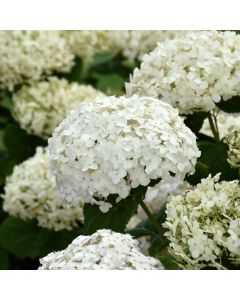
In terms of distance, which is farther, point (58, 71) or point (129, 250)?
point (58, 71)

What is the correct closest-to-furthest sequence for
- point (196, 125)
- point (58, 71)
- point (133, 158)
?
1. point (133, 158)
2. point (196, 125)
3. point (58, 71)

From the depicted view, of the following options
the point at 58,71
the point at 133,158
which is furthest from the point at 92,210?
the point at 58,71

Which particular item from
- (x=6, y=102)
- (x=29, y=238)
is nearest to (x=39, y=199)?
(x=29, y=238)

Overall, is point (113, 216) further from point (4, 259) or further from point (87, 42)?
point (87, 42)

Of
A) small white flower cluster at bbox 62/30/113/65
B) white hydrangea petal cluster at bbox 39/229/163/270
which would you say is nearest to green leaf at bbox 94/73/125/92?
small white flower cluster at bbox 62/30/113/65

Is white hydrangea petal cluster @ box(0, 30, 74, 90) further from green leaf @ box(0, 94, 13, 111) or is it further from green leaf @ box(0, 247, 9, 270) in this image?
green leaf @ box(0, 247, 9, 270)

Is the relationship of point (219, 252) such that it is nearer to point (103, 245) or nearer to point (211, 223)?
point (211, 223)
